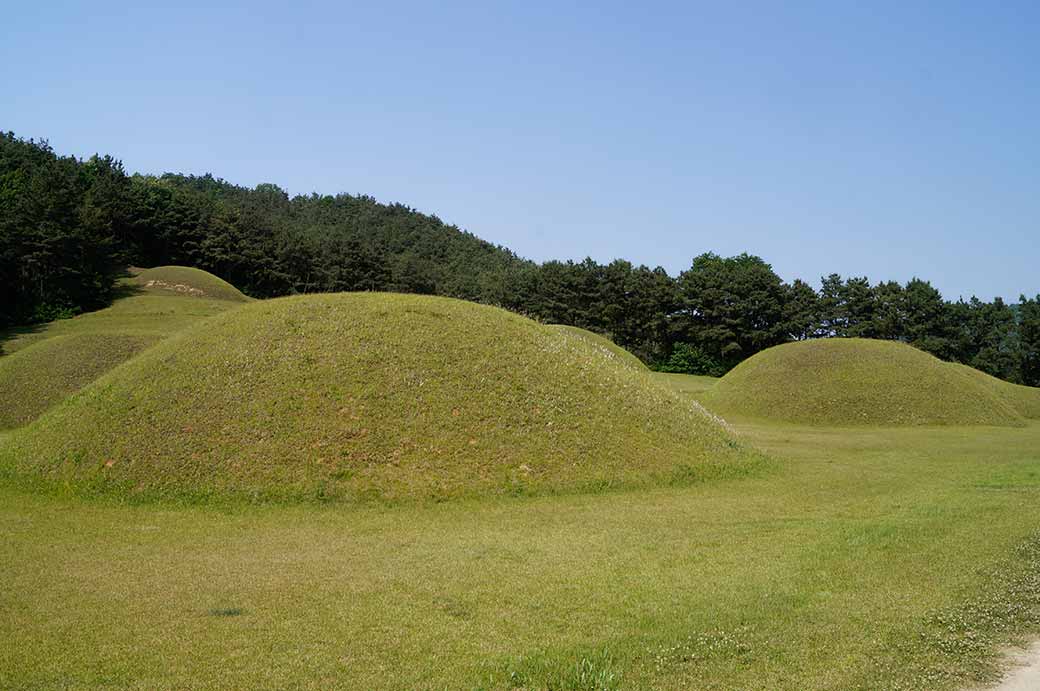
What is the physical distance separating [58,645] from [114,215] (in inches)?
3233

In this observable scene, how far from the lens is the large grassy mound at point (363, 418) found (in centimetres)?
1677

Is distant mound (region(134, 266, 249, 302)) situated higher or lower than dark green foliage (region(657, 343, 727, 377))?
higher

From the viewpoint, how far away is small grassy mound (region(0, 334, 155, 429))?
96.9 ft

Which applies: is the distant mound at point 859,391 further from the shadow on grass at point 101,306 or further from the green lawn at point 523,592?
the shadow on grass at point 101,306

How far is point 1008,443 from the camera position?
29125 millimetres

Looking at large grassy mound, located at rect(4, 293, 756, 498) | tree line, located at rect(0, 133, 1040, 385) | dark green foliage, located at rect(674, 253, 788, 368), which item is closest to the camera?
large grassy mound, located at rect(4, 293, 756, 498)

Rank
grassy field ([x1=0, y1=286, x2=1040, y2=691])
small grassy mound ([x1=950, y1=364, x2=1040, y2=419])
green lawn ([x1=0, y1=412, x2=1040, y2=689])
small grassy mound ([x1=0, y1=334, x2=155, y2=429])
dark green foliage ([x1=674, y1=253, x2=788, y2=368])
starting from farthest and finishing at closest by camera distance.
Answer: dark green foliage ([x1=674, y1=253, x2=788, y2=368]) → small grassy mound ([x1=950, y1=364, x2=1040, y2=419]) → small grassy mound ([x1=0, y1=334, x2=155, y2=429]) → grassy field ([x1=0, y1=286, x2=1040, y2=691]) → green lawn ([x1=0, y1=412, x2=1040, y2=689])

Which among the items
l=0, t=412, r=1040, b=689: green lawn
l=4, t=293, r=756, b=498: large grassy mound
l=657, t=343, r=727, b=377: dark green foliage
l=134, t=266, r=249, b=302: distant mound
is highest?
l=134, t=266, r=249, b=302: distant mound

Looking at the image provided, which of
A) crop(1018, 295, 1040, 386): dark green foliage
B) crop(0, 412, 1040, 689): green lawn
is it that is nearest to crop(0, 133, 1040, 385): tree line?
crop(1018, 295, 1040, 386): dark green foliage

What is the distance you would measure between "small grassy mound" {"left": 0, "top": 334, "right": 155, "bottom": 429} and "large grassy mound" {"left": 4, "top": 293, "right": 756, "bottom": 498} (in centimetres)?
981

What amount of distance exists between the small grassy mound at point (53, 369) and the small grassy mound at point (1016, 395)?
155ft

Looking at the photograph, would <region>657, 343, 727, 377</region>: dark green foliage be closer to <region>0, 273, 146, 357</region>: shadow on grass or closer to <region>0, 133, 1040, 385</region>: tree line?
<region>0, 133, 1040, 385</region>: tree line

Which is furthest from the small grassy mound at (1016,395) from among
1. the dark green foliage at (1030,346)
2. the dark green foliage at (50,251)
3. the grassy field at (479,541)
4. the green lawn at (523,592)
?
the dark green foliage at (50,251)

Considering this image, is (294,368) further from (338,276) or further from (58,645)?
(338,276)
